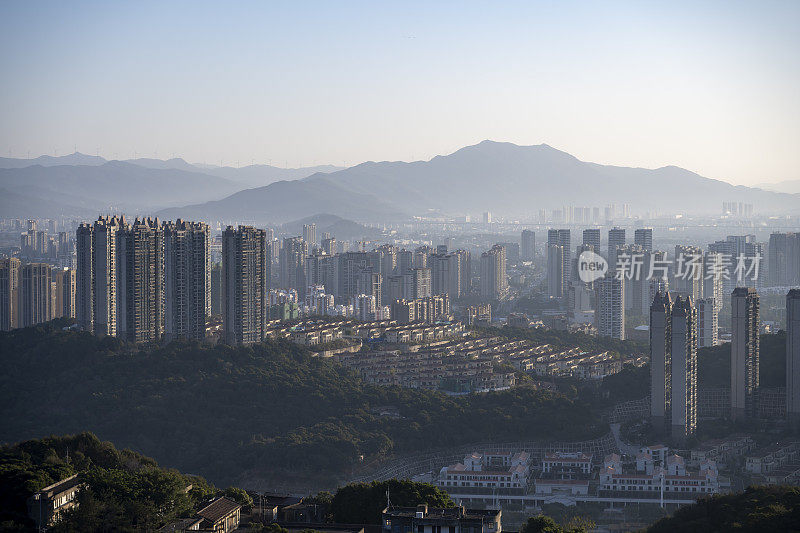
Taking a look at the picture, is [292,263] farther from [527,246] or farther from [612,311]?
[527,246]

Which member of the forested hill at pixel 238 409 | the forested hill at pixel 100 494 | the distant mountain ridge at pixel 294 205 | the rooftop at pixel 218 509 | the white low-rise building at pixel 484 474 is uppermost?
the distant mountain ridge at pixel 294 205

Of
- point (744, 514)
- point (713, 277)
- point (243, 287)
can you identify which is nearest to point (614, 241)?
point (713, 277)

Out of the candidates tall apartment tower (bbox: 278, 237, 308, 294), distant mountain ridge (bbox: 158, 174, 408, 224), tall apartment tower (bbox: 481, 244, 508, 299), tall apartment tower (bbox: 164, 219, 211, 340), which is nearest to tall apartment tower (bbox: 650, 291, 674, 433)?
tall apartment tower (bbox: 164, 219, 211, 340)

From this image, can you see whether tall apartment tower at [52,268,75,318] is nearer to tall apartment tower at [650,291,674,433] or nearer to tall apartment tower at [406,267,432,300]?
tall apartment tower at [406,267,432,300]

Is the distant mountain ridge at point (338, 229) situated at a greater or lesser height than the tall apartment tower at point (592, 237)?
greater

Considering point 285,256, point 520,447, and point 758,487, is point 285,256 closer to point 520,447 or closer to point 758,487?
point 520,447

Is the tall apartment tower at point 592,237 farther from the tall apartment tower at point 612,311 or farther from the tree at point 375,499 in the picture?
the tree at point 375,499

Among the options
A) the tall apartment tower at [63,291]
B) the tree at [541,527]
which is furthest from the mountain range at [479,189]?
the tree at [541,527]
